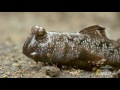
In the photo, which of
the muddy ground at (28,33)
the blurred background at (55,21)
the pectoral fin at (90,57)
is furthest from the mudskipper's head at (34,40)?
the blurred background at (55,21)

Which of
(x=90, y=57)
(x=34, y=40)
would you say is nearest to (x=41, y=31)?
(x=34, y=40)

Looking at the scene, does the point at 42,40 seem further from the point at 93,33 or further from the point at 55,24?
the point at 55,24

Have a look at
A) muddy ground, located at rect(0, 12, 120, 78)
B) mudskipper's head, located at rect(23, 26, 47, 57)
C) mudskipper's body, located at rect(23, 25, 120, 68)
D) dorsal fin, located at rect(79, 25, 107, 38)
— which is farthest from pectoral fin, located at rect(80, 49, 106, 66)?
mudskipper's head, located at rect(23, 26, 47, 57)

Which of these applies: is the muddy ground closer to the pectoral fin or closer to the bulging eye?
the pectoral fin

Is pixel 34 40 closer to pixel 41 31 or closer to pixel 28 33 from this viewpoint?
pixel 41 31

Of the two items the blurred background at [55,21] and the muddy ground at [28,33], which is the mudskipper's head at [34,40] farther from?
the blurred background at [55,21]

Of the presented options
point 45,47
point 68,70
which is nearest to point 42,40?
point 45,47
